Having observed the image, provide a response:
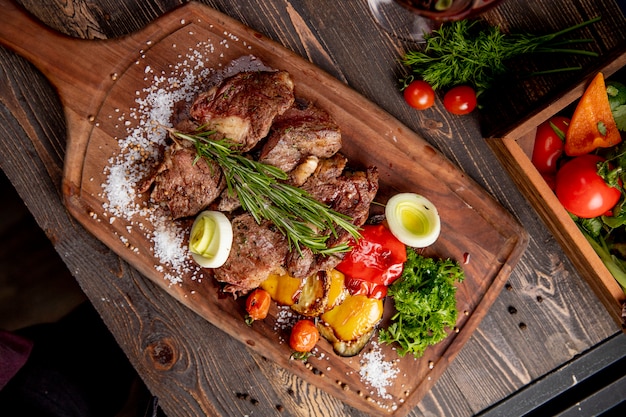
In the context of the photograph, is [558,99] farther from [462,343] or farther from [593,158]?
[462,343]

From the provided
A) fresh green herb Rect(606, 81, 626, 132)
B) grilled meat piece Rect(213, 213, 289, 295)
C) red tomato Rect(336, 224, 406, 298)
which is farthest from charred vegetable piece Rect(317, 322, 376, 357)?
fresh green herb Rect(606, 81, 626, 132)

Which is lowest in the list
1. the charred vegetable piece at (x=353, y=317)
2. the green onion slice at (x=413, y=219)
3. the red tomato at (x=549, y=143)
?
the charred vegetable piece at (x=353, y=317)

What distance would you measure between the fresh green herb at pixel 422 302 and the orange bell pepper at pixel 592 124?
978mm

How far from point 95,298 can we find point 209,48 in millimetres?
1672

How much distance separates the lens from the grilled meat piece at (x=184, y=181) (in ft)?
9.44

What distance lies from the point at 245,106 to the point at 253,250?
795 millimetres

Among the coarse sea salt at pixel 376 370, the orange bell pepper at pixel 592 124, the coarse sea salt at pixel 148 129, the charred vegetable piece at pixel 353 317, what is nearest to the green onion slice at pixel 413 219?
the charred vegetable piece at pixel 353 317

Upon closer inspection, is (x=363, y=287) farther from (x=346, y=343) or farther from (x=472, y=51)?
(x=472, y=51)

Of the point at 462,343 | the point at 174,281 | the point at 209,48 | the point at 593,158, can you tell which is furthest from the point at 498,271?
the point at 209,48

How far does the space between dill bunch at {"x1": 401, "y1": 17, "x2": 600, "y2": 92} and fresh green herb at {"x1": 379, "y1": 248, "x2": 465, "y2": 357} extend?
1074 mm

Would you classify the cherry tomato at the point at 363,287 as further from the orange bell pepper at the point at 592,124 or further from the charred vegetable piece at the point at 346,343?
the orange bell pepper at the point at 592,124

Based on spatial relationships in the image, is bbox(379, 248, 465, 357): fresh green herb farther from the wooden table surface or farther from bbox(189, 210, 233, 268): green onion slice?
bbox(189, 210, 233, 268): green onion slice

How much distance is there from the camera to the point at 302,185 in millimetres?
2900

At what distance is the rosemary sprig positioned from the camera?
9.09 ft
